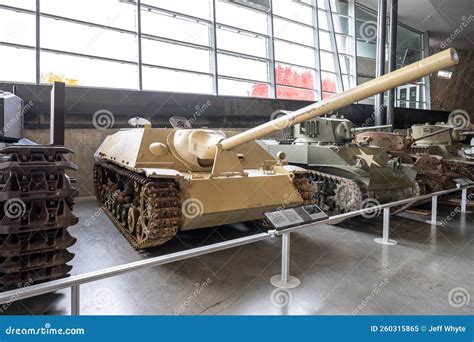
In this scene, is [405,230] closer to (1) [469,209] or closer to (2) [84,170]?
(1) [469,209]

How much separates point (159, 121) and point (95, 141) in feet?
5.81

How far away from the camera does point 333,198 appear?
21.4 ft

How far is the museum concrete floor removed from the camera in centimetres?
323

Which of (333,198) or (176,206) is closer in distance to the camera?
(176,206)

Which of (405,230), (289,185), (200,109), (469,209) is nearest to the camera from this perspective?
(289,185)

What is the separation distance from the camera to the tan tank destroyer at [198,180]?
425 centimetres

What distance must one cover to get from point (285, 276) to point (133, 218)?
7.79 feet

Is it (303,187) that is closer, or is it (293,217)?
(293,217)

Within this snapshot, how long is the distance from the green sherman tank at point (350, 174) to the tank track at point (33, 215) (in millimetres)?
3560

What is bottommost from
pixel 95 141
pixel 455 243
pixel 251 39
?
pixel 455 243

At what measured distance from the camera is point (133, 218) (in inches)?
195

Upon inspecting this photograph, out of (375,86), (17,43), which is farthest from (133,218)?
(17,43)

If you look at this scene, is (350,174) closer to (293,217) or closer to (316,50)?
(293,217)

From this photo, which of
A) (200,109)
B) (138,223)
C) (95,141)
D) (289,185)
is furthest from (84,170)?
(289,185)
